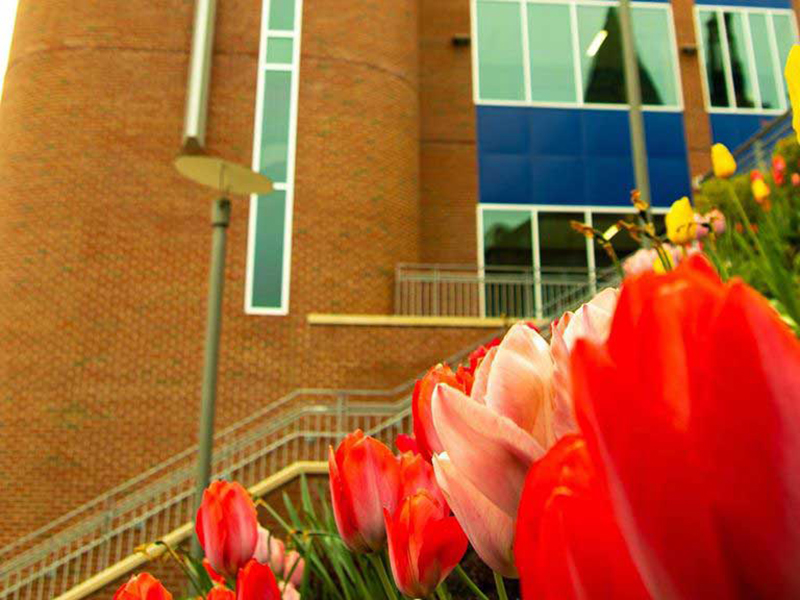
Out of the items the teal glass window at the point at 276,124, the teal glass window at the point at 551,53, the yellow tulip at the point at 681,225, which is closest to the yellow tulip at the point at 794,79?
the yellow tulip at the point at 681,225

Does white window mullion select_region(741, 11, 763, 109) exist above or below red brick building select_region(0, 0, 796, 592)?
Answer: above

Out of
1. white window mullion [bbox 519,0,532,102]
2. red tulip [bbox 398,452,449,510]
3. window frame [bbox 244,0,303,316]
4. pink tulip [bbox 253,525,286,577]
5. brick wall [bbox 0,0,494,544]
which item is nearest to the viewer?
red tulip [bbox 398,452,449,510]

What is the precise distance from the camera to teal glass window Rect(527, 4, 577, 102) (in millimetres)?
14625

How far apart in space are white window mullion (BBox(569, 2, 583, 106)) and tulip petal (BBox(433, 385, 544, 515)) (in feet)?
49.5

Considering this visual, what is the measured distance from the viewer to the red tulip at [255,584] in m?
0.88

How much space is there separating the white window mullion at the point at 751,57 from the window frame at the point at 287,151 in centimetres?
952

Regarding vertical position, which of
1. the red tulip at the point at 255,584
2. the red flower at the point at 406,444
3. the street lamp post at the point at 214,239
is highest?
the street lamp post at the point at 214,239

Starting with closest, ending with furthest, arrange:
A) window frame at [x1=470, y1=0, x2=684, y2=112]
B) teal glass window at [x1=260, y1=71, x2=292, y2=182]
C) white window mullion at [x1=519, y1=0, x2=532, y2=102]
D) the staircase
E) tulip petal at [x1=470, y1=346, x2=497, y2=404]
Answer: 1. tulip petal at [x1=470, y1=346, x2=497, y2=404]
2. the staircase
3. teal glass window at [x1=260, y1=71, x2=292, y2=182]
4. window frame at [x1=470, y1=0, x2=684, y2=112]
5. white window mullion at [x1=519, y1=0, x2=532, y2=102]

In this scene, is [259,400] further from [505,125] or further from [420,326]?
[505,125]

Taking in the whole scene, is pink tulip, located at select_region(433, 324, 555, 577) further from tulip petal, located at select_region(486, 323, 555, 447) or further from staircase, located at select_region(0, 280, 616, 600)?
staircase, located at select_region(0, 280, 616, 600)

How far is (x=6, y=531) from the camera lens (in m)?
10.1

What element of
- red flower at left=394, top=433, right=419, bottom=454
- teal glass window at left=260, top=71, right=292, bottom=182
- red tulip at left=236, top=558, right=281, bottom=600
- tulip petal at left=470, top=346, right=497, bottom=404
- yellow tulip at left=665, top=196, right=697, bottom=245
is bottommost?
red tulip at left=236, top=558, right=281, bottom=600

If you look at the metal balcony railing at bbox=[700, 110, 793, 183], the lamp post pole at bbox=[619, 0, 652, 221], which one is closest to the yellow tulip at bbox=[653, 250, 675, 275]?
the lamp post pole at bbox=[619, 0, 652, 221]

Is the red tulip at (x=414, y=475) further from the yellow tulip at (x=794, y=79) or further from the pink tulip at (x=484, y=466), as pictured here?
the yellow tulip at (x=794, y=79)
